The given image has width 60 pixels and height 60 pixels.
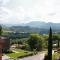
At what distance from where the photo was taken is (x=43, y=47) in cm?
1297

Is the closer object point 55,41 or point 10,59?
point 10,59

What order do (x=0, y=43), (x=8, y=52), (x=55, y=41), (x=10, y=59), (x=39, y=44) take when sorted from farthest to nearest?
(x=55, y=41) → (x=39, y=44) → (x=8, y=52) → (x=10, y=59) → (x=0, y=43)

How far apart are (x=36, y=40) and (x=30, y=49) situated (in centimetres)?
84

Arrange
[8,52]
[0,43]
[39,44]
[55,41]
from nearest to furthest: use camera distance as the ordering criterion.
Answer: [0,43] < [8,52] < [39,44] < [55,41]

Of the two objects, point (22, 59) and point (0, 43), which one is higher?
point (0, 43)

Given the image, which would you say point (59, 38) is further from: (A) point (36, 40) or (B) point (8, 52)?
(B) point (8, 52)

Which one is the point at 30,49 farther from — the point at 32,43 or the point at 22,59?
the point at 22,59

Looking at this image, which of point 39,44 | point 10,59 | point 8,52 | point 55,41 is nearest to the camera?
point 10,59

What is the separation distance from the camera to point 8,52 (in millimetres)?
11039

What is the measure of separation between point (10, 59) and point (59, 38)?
7.99m

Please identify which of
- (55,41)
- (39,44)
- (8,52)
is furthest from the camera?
(55,41)

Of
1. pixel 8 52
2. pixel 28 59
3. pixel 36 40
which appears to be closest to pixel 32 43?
pixel 36 40

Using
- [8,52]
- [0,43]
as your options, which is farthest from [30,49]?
[0,43]

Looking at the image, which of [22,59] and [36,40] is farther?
[36,40]
